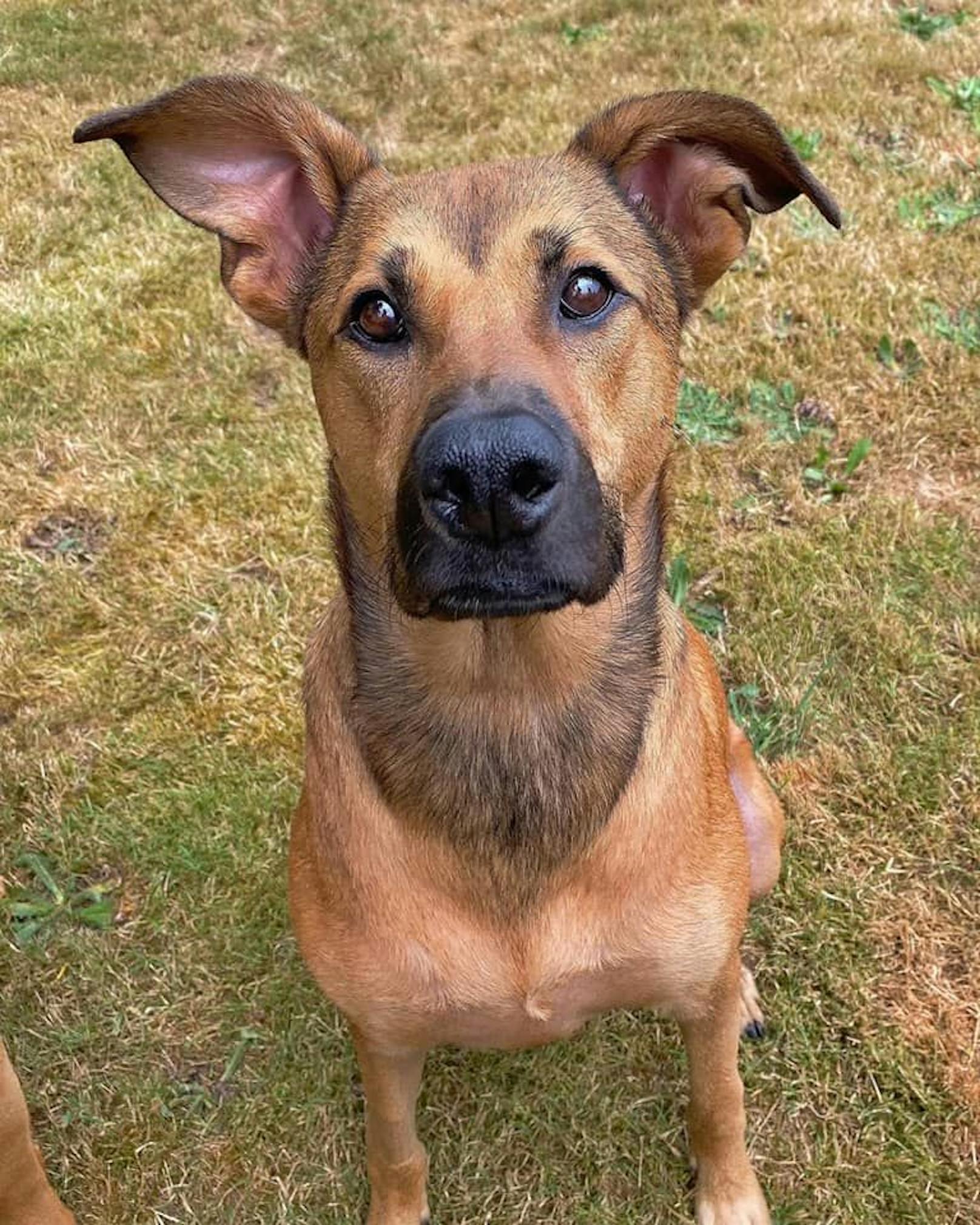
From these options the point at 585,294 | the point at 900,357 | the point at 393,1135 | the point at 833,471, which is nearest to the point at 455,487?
the point at 585,294

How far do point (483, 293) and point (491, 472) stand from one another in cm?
57

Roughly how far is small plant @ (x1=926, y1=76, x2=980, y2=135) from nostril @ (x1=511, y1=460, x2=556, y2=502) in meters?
5.90

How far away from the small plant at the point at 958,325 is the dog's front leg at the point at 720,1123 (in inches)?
139

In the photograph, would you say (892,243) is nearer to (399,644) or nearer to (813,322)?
(813,322)

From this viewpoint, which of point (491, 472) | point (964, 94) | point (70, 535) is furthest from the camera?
point (964, 94)

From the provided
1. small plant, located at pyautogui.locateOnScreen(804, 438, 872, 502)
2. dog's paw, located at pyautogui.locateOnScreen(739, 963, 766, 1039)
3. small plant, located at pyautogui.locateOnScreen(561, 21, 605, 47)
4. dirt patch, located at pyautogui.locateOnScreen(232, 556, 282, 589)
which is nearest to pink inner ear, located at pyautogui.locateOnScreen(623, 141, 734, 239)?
dog's paw, located at pyautogui.locateOnScreen(739, 963, 766, 1039)

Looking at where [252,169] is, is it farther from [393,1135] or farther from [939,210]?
[939,210]

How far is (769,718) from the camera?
13.4 feet

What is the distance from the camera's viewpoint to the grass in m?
3.28

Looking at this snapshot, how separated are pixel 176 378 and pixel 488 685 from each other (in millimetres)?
3817

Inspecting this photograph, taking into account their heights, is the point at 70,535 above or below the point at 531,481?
below

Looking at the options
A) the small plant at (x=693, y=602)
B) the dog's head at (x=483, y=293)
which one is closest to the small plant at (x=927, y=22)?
the small plant at (x=693, y=602)

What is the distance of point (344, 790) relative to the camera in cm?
260

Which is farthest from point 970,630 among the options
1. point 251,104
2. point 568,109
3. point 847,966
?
point 568,109
